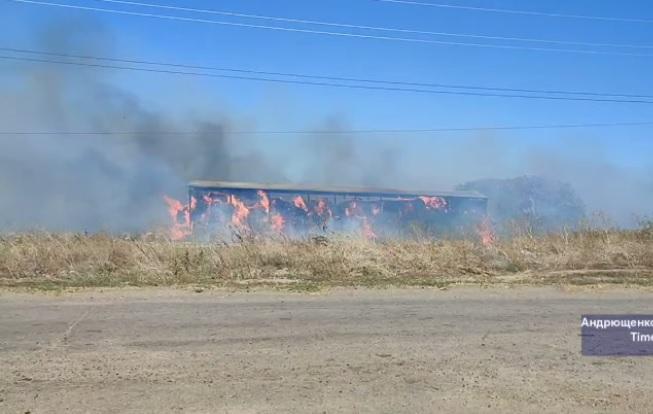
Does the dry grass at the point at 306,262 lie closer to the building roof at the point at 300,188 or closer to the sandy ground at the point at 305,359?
the sandy ground at the point at 305,359

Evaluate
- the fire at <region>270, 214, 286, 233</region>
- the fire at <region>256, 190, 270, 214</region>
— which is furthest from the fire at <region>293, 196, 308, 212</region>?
the fire at <region>256, 190, 270, 214</region>

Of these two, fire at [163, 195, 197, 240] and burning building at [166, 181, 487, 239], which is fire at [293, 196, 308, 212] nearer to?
burning building at [166, 181, 487, 239]

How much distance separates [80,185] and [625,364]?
34582 mm

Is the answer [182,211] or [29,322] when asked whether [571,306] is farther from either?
[182,211]

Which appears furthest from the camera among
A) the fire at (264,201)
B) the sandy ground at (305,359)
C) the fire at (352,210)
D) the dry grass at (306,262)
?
the fire at (352,210)

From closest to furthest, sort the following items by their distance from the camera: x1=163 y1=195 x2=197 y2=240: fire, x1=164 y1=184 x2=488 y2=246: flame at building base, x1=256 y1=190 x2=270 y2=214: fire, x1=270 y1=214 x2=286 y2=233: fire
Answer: x1=270 y1=214 x2=286 y2=233: fire, x1=164 y1=184 x2=488 y2=246: flame at building base, x1=163 y1=195 x2=197 y2=240: fire, x1=256 y1=190 x2=270 y2=214: fire

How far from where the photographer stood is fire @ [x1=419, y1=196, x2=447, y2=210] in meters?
32.6

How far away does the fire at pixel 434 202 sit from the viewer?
3256cm

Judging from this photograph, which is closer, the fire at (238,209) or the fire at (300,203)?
the fire at (238,209)

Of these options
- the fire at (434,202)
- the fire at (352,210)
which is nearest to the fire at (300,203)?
the fire at (352,210)

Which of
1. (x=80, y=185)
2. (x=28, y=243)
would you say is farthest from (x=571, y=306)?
(x=80, y=185)

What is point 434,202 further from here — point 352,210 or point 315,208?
point 315,208

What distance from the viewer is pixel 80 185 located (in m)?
35.1

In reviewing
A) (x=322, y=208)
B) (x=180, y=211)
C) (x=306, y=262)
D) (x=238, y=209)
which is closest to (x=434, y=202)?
(x=322, y=208)
